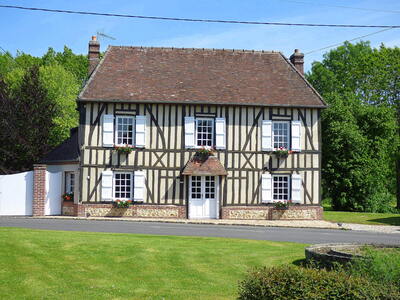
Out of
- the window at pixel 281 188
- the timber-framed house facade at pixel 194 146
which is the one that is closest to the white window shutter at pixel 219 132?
the timber-framed house facade at pixel 194 146

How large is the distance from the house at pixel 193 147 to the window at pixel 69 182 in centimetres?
4

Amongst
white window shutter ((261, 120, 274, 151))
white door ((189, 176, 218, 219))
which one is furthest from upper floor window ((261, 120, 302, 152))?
white door ((189, 176, 218, 219))

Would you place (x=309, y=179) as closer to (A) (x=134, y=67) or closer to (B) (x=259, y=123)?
(B) (x=259, y=123)

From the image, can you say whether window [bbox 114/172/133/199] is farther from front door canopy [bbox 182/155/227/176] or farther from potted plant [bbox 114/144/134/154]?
front door canopy [bbox 182/155/227/176]

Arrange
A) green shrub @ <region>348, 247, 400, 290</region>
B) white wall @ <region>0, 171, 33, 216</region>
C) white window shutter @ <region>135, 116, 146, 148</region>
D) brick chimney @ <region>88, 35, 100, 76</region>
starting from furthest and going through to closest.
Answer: brick chimney @ <region>88, 35, 100, 76</region> < white window shutter @ <region>135, 116, 146, 148</region> < white wall @ <region>0, 171, 33, 216</region> < green shrub @ <region>348, 247, 400, 290</region>

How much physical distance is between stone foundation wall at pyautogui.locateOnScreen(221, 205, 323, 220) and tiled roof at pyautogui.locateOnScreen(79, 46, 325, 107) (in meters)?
4.61

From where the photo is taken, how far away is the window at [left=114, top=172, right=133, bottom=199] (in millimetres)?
22453

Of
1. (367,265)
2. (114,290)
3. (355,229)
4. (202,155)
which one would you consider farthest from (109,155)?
(367,265)

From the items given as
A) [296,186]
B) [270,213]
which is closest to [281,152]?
[296,186]

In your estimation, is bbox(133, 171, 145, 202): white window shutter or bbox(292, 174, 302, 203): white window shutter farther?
bbox(292, 174, 302, 203): white window shutter

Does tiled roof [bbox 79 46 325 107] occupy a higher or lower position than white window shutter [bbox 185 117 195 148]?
higher

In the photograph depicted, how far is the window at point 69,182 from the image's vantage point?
23.2m

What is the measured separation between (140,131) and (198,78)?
3798mm

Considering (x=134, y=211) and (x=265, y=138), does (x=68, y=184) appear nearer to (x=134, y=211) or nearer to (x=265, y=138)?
(x=134, y=211)
